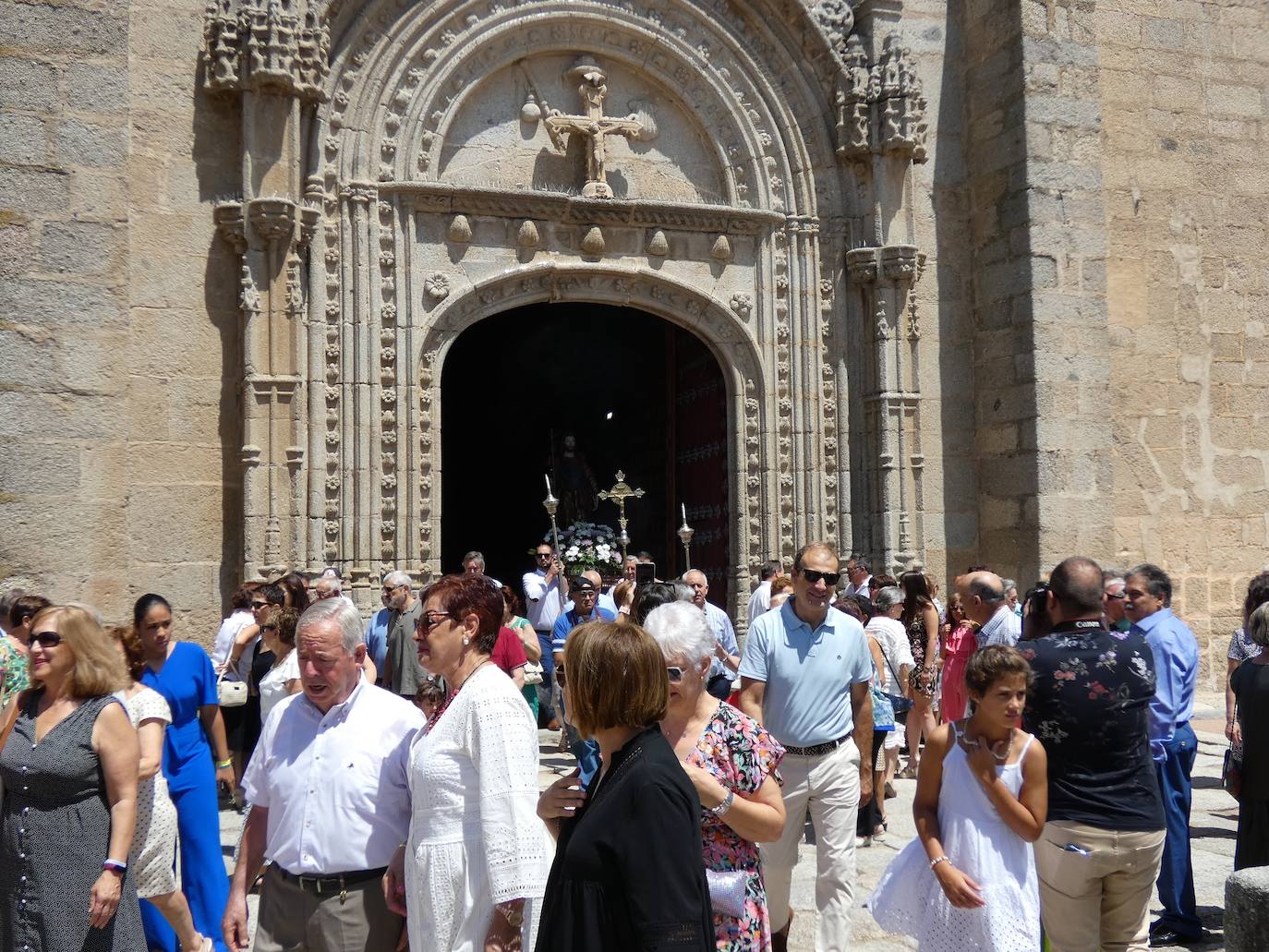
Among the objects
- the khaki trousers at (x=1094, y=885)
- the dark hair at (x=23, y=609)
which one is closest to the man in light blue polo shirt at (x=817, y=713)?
the khaki trousers at (x=1094, y=885)

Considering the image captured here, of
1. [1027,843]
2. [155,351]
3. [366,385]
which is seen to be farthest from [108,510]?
[1027,843]

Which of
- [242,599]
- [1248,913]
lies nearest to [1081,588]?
[1248,913]

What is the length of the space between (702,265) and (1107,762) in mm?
8074

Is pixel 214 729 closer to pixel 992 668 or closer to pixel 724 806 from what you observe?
pixel 724 806

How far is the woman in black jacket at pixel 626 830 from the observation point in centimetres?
243

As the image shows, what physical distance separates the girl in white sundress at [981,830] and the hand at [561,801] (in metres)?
1.28

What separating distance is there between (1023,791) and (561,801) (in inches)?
60.0

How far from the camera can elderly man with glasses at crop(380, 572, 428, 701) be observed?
740 centimetres

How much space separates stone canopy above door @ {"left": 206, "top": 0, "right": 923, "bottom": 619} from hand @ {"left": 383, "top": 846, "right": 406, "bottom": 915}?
6367 millimetres

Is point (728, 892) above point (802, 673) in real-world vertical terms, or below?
below

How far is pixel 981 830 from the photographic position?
3547 mm

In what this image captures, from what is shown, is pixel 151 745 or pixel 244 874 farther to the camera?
pixel 151 745

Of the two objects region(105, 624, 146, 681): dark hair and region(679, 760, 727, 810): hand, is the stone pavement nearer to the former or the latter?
region(105, 624, 146, 681): dark hair

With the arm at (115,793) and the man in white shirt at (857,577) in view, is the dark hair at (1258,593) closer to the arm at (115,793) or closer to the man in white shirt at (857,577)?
the arm at (115,793)
